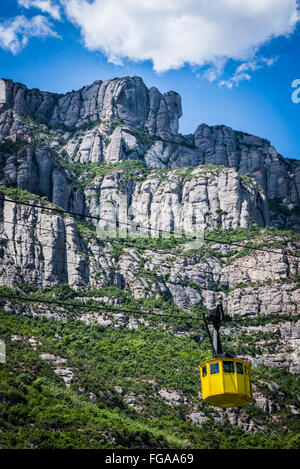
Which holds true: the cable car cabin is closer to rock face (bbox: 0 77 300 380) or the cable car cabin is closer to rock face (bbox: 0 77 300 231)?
rock face (bbox: 0 77 300 380)

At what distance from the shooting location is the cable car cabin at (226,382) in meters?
33.2

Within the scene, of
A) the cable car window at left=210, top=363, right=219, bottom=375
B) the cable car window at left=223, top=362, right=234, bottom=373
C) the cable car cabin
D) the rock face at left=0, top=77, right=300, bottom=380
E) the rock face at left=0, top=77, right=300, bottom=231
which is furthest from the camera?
the rock face at left=0, top=77, right=300, bottom=231

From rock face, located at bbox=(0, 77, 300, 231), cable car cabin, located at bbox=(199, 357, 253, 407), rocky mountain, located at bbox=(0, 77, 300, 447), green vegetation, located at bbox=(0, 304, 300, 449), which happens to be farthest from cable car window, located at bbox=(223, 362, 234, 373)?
rock face, located at bbox=(0, 77, 300, 231)

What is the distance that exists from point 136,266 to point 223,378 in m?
92.4

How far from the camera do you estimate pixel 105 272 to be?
118062 millimetres

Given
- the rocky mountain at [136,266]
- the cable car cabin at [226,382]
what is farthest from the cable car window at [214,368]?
the rocky mountain at [136,266]

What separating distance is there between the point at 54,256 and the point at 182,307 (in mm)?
28511

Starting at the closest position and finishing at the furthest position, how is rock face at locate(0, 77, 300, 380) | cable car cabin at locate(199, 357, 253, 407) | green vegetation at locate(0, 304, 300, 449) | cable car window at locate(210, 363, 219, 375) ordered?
1. cable car cabin at locate(199, 357, 253, 407)
2. cable car window at locate(210, 363, 219, 375)
3. green vegetation at locate(0, 304, 300, 449)
4. rock face at locate(0, 77, 300, 380)

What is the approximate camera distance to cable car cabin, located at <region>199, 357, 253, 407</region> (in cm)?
3322

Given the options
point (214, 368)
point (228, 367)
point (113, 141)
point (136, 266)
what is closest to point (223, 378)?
point (228, 367)

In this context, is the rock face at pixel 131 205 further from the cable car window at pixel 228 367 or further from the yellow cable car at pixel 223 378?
the cable car window at pixel 228 367

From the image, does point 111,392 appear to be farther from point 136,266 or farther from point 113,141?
point 113,141

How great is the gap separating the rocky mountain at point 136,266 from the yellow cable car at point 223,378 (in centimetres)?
909

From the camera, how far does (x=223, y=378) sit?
33188 mm
